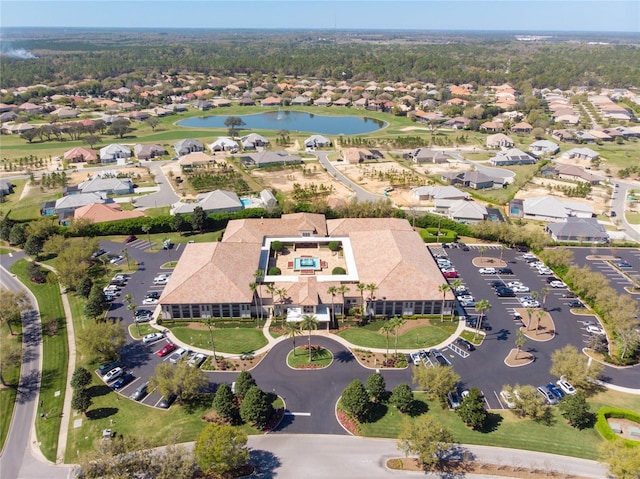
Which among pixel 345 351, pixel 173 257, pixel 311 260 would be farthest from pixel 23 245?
pixel 345 351

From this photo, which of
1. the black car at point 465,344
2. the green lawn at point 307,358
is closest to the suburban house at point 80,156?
the green lawn at point 307,358

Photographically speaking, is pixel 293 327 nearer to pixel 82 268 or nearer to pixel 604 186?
pixel 82 268

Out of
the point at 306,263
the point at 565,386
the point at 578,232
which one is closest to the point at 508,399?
the point at 565,386

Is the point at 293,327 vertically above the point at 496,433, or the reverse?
the point at 293,327

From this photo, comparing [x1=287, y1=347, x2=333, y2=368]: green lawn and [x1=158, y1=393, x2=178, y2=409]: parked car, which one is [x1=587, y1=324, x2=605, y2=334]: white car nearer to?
[x1=287, y1=347, x2=333, y2=368]: green lawn

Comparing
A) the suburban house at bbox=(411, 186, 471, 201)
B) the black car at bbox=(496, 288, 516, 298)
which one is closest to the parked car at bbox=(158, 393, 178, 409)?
the black car at bbox=(496, 288, 516, 298)

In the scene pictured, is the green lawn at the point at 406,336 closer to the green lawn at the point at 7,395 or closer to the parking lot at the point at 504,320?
the parking lot at the point at 504,320

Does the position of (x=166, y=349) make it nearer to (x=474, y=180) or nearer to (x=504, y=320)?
(x=504, y=320)
